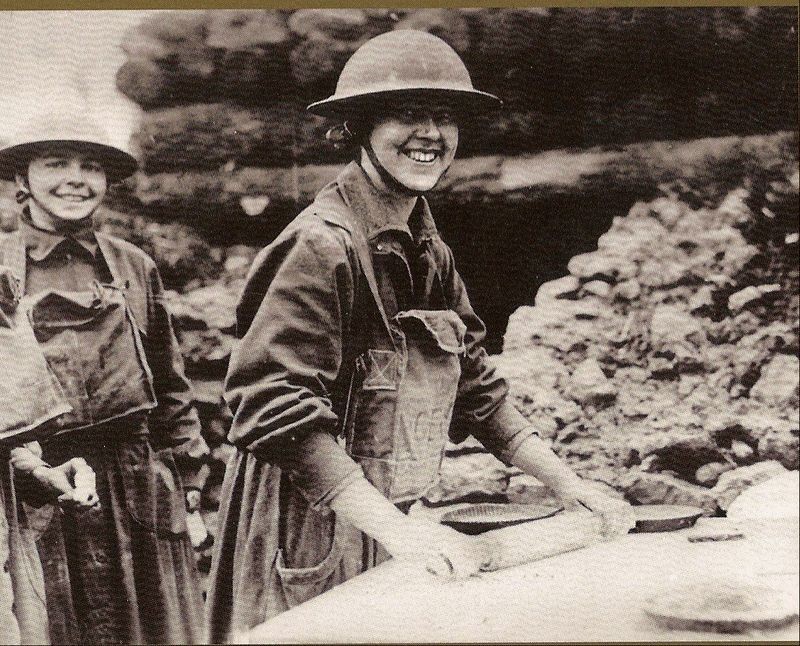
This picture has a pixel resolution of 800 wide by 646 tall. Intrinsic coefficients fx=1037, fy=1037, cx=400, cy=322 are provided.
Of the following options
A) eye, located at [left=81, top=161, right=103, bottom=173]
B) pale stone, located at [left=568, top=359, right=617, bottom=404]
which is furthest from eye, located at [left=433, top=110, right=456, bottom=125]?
eye, located at [left=81, top=161, right=103, bottom=173]

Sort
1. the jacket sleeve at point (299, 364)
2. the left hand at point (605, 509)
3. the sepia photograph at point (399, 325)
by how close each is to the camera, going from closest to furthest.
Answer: the jacket sleeve at point (299, 364) → the sepia photograph at point (399, 325) → the left hand at point (605, 509)

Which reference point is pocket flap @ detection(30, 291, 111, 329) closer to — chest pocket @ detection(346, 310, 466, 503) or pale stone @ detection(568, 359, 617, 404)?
chest pocket @ detection(346, 310, 466, 503)

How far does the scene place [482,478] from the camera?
4.23 m

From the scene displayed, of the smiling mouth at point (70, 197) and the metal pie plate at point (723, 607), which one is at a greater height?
the smiling mouth at point (70, 197)

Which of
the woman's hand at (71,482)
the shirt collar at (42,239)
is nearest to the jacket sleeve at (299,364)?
the woman's hand at (71,482)

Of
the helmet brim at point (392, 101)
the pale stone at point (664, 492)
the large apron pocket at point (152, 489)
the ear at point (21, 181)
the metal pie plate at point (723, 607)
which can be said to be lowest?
the metal pie plate at point (723, 607)

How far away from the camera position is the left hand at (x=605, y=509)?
4.16 metres

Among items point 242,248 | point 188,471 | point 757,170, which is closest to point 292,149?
point 242,248

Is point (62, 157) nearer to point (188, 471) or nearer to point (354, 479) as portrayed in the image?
point (188, 471)

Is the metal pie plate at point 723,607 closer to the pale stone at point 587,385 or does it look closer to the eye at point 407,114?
the pale stone at point 587,385

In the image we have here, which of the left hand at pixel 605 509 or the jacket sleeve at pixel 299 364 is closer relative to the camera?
the jacket sleeve at pixel 299 364

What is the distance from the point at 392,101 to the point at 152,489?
5.91 feet

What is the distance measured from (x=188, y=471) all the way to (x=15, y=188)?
51.7 inches

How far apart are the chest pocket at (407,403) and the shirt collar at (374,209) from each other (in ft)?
1.08
